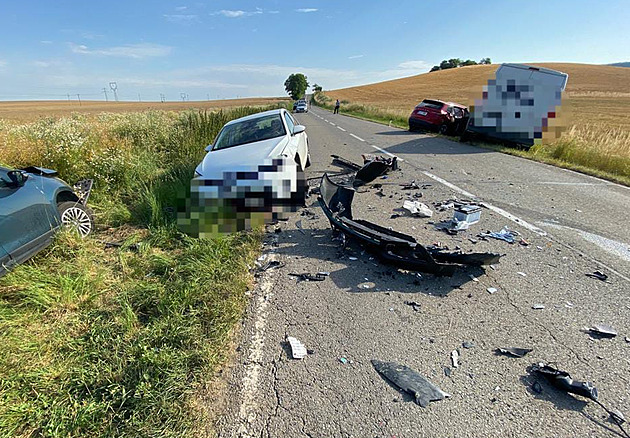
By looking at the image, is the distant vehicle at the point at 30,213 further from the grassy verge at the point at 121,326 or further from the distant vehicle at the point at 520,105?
the distant vehicle at the point at 520,105

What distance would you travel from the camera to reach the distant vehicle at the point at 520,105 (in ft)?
33.2

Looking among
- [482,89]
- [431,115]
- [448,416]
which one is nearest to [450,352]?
Result: [448,416]

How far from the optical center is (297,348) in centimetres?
249

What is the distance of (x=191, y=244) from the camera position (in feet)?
13.5

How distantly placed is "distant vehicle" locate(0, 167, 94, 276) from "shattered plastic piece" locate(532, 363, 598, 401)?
185 inches

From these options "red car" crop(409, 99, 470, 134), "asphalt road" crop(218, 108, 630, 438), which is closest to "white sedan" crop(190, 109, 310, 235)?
"asphalt road" crop(218, 108, 630, 438)

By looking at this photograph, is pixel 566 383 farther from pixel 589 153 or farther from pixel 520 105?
pixel 520 105

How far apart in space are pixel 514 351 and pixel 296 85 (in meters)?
111

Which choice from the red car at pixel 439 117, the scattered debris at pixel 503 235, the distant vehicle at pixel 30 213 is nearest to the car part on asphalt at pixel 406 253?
the scattered debris at pixel 503 235

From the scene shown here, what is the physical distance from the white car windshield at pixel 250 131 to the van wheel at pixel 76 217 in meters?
2.35

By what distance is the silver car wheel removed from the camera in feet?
13.9

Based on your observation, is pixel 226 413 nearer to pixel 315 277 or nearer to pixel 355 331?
pixel 355 331

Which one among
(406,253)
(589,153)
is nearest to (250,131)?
(406,253)

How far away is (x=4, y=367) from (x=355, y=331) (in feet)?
8.38
